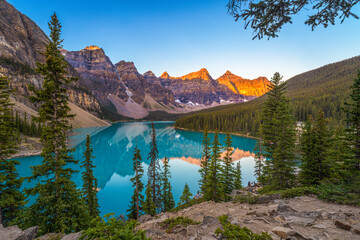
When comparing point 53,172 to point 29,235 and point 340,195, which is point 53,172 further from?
point 340,195

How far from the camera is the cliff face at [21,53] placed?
9238 centimetres

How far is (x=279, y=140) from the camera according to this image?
44.8 feet

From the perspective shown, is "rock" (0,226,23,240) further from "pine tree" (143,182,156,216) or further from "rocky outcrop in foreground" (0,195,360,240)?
"pine tree" (143,182,156,216)

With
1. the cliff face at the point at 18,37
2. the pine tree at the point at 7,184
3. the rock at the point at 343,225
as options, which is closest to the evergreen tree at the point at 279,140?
the rock at the point at 343,225

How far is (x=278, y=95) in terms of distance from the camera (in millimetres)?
15992

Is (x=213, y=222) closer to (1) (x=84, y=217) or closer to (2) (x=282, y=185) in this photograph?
(1) (x=84, y=217)

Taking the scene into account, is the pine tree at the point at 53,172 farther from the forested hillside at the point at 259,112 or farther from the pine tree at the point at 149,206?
the forested hillside at the point at 259,112

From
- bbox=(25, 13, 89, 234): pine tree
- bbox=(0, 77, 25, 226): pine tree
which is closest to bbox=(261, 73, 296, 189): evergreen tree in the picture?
bbox=(25, 13, 89, 234): pine tree

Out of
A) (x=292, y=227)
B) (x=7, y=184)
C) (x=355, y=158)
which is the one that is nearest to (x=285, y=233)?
(x=292, y=227)

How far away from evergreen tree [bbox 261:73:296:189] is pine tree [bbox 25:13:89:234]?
14951 mm

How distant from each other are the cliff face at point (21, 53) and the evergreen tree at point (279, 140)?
9976 cm

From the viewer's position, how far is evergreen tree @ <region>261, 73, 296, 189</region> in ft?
42.3

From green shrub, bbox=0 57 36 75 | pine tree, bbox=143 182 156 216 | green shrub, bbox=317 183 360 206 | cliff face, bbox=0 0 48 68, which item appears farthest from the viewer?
cliff face, bbox=0 0 48 68

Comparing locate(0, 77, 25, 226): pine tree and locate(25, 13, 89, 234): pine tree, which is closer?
locate(25, 13, 89, 234): pine tree
